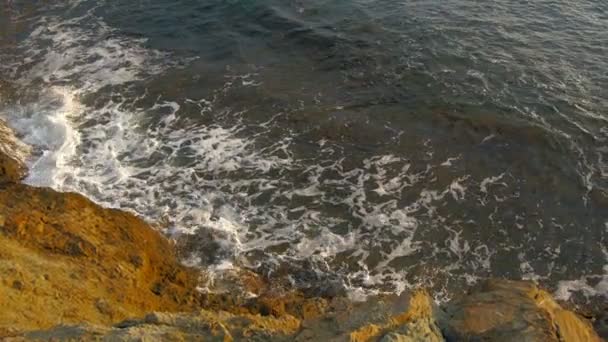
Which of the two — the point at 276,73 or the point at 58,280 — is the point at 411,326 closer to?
the point at 58,280

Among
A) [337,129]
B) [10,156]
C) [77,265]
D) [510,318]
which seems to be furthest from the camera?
[337,129]

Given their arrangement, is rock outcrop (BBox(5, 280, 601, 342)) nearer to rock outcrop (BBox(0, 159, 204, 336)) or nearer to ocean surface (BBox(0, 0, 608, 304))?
rock outcrop (BBox(0, 159, 204, 336))

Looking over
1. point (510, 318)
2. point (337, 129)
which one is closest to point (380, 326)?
point (510, 318)

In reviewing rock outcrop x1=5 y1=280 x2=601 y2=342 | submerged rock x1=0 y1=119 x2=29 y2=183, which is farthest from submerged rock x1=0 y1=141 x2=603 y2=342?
submerged rock x1=0 y1=119 x2=29 y2=183

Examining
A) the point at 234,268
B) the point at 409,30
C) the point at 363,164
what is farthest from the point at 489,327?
the point at 409,30

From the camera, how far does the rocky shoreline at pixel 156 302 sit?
275 inches

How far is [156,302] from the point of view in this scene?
1002 cm

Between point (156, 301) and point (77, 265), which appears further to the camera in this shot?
point (156, 301)

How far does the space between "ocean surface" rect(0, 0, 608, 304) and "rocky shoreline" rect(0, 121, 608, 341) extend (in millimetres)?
1233

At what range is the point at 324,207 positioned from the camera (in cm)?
1416

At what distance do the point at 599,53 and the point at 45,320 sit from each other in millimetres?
19639

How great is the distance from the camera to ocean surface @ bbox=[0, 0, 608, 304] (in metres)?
13.0

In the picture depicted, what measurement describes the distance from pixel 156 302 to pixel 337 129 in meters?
8.57

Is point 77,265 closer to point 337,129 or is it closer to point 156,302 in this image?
point 156,302
